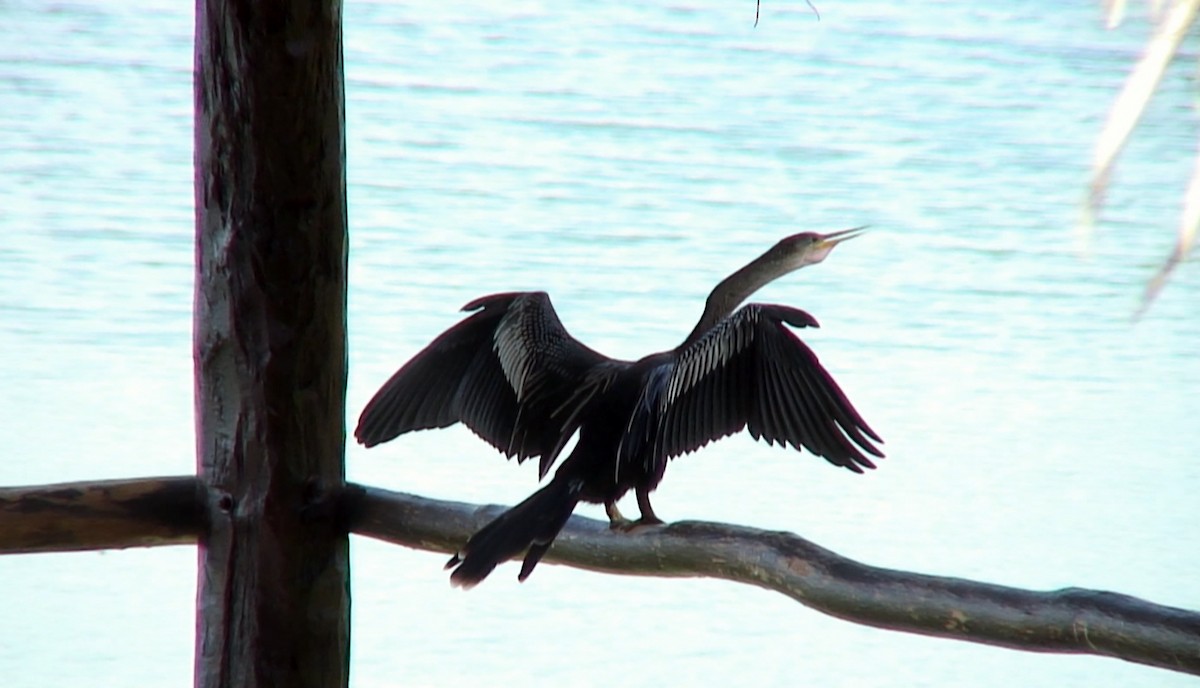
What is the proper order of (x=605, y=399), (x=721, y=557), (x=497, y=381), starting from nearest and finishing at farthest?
(x=721, y=557), (x=605, y=399), (x=497, y=381)

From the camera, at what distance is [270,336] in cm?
175

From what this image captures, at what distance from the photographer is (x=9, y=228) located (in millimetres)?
5016

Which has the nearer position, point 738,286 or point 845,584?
point 845,584

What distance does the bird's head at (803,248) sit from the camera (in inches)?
83.4

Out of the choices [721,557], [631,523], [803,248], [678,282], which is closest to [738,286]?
[803,248]

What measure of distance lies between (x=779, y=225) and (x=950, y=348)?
87 cm

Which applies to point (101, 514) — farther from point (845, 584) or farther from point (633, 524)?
point (845, 584)

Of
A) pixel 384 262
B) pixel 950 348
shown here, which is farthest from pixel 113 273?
pixel 950 348

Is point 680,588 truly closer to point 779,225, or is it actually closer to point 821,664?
point 821,664

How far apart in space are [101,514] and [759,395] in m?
0.75

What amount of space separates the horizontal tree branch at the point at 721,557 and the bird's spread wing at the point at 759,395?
14 centimetres

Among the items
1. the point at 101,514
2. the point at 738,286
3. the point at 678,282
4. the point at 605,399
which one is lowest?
the point at 678,282

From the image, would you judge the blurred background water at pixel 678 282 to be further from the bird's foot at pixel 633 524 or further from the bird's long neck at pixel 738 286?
the bird's foot at pixel 633 524

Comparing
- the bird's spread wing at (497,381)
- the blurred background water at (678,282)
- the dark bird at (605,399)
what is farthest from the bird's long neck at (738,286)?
the blurred background water at (678,282)
